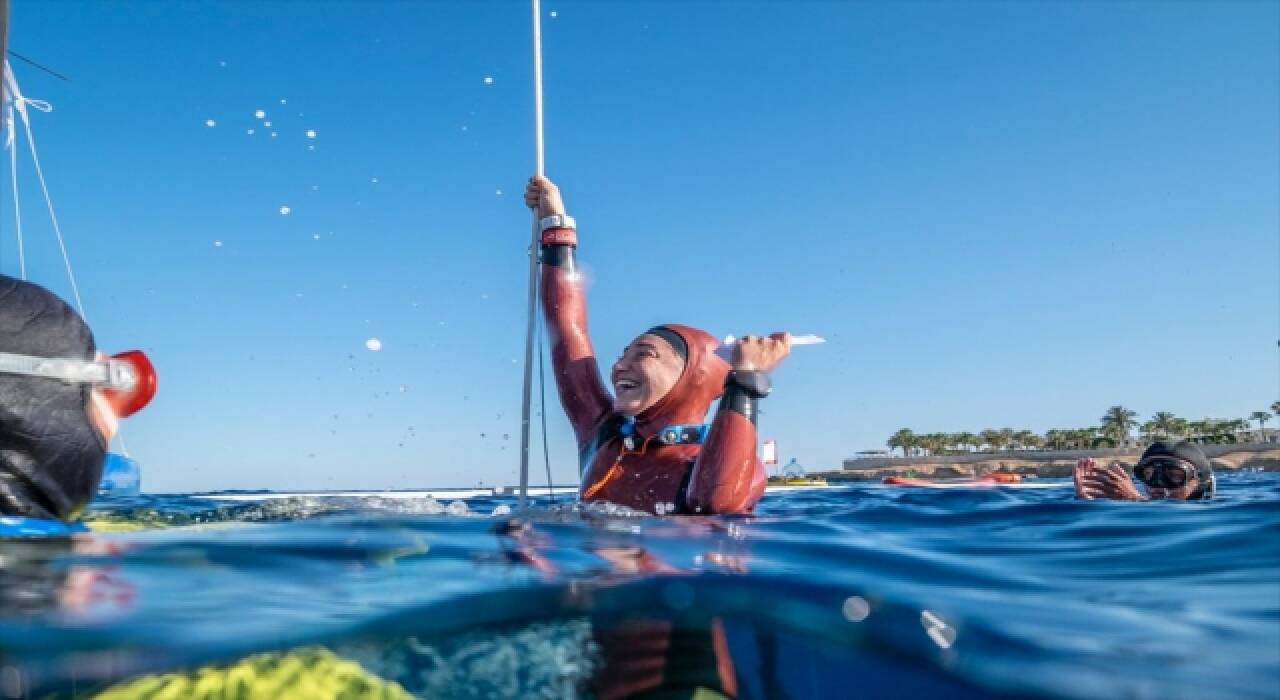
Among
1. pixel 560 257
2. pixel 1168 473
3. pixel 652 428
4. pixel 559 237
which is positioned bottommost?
pixel 1168 473

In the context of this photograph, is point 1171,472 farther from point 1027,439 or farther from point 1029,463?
point 1027,439

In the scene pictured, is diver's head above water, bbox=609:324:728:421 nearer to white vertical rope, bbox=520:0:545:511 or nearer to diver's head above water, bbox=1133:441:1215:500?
white vertical rope, bbox=520:0:545:511

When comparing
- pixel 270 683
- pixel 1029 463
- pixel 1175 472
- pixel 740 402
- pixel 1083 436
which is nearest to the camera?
pixel 270 683

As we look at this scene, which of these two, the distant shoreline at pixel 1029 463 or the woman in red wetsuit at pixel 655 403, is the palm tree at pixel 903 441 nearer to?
the distant shoreline at pixel 1029 463

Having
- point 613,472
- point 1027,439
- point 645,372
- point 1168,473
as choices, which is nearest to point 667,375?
point 645,372

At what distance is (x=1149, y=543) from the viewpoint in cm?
346

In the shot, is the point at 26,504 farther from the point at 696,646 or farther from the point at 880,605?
the point at 880,605

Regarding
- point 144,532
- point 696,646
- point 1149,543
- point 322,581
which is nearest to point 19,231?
point 144,532

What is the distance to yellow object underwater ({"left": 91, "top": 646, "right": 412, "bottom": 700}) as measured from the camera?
2143 millimetres

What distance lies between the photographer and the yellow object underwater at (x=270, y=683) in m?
2.14

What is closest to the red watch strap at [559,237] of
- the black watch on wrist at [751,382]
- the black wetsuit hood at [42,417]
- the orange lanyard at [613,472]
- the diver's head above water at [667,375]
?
the diver's head above water at [667,375]

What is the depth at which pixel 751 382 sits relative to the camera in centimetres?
398

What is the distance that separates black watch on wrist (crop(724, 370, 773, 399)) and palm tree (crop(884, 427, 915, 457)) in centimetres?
10469

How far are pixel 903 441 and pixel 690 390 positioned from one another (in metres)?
106
